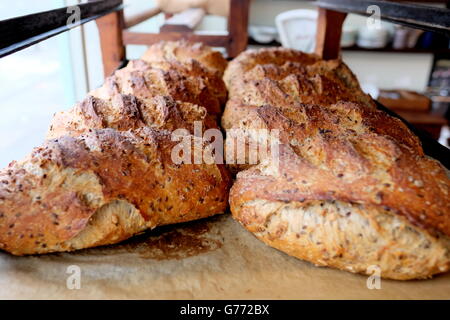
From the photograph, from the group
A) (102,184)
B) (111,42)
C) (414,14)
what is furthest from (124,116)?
(111,42)

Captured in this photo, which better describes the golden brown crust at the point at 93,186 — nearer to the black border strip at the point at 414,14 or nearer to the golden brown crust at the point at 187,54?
the black border strip at the point at 414,14

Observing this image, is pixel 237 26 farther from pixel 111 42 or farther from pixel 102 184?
pixel 102 184

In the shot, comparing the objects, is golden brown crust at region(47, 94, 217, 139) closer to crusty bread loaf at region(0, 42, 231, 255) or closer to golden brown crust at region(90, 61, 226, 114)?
crusty bread loaf at region(0, 42, 231, 255)

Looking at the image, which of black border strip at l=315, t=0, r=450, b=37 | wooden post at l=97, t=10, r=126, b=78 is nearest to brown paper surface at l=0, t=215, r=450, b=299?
black border strip at l=315, t=0, r=450, b=37

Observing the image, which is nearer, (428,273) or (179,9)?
(428,273)

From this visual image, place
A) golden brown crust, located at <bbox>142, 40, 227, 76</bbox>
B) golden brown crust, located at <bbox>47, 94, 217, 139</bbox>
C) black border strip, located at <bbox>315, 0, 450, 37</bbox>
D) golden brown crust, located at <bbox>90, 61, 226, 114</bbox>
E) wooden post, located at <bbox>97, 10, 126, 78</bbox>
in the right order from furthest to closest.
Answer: wooden post, located at <bbox>97, 10, 126, 78</bbox> → golden brown crust, located at <bbox>142, 40, 227, 76</bbox> → golden brown crust, located at <bbox>90, 61, 226, 114</bbox> → golden brown crust, located at <bbox>47, 94, 217, 139</bbox> → black border strip, located at <bbox>315, 0, 450, 37</bbox>
